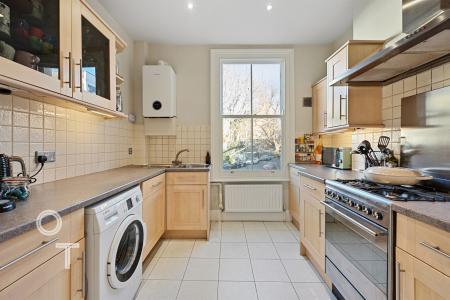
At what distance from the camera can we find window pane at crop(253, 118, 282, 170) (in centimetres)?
389

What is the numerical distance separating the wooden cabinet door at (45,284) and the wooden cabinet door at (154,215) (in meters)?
1.14

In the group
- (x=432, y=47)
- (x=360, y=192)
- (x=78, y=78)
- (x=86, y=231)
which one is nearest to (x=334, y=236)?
(x=360, y=192)

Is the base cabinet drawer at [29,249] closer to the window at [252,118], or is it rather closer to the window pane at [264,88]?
the window at [252,118]

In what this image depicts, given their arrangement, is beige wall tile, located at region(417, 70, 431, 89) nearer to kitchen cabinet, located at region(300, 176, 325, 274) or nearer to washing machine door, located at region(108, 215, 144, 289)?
kitchen cabinet, located at region(300, 176, 325, 274)

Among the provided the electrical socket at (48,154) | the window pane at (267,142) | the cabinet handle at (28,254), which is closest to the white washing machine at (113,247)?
the cabinet handle at (28,254)

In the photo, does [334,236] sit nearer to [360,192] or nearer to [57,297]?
[360,192]

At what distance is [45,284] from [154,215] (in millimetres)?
1597

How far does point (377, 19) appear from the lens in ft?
7.67

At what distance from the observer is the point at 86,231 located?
1.31 meters

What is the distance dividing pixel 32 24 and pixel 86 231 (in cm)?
119

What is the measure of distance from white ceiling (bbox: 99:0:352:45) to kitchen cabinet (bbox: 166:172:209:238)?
72.2 inches

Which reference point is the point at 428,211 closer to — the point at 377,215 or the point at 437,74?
the point at 377,215

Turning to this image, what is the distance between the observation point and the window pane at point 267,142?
3895 millimetres

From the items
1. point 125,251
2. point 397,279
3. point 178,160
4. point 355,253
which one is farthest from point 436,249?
point 178,160
